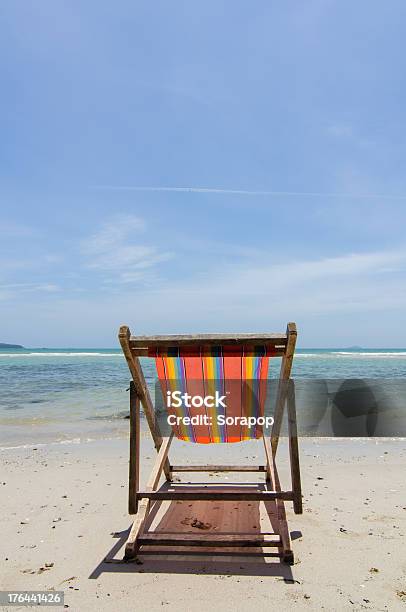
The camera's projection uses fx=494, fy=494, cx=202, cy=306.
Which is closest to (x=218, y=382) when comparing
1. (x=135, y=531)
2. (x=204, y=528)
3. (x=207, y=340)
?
(x=207, y=340)

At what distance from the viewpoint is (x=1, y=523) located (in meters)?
3.86

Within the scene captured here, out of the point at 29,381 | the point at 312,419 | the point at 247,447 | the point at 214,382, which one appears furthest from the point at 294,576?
the point at 29,381

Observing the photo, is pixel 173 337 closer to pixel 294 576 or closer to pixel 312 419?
pixel 294 576

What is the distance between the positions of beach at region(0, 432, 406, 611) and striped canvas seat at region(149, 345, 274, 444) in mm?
684

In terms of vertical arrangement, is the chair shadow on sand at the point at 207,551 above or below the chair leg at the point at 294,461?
below

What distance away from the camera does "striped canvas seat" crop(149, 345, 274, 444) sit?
3412mm

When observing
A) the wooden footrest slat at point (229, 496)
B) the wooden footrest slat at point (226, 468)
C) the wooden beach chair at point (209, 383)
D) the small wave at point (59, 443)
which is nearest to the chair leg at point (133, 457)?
the wooden beach chair at point (209, 383)

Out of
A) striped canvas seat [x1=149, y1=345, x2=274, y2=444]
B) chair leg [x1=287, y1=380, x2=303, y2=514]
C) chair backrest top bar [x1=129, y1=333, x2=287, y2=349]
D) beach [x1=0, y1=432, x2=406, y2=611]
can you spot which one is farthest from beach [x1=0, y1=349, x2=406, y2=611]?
chair backrest top bar [x1=129, y1=333, x2=287, y2=349]

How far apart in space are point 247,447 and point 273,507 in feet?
9.41

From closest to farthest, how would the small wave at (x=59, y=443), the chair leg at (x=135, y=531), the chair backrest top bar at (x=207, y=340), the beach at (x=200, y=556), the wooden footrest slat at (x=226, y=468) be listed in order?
the beach at (x=200, y=556) → the chair leg at (x=135, y=531) → the chair backrest top bar at (x=207, y=340) → the wooden footrest slat at (x=226, y=468) → the small wave at (x=59, y=443)

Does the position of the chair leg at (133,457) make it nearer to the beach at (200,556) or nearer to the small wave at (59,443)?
the beach at (200,556)

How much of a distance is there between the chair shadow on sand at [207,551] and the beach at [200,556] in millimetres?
13

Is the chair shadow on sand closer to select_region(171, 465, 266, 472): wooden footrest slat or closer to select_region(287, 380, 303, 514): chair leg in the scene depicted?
select_region(287, 380, 303, 514): chair leg

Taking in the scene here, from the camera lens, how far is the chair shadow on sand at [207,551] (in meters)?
3.01
